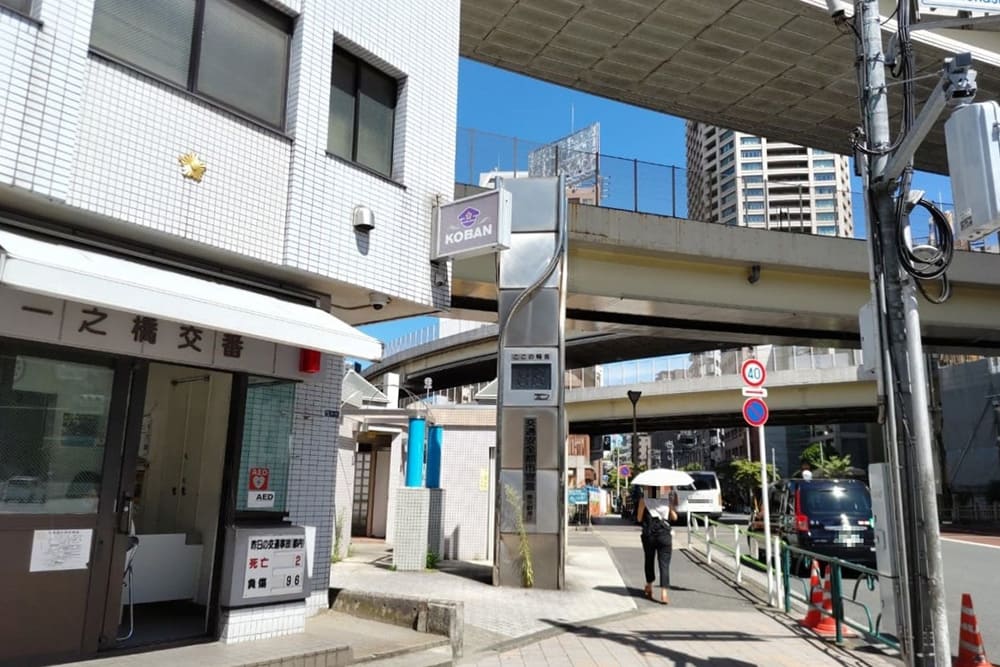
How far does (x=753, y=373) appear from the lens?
11117 mm

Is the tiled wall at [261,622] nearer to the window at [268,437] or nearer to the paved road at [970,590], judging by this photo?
the window at [268,437]

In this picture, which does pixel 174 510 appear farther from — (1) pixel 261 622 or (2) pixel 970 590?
(2) pixel 970 590

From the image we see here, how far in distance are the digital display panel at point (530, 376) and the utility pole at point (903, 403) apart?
21.6 ft

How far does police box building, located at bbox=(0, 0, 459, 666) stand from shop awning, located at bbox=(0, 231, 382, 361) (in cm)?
2

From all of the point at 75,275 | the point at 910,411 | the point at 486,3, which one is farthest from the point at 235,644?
the point at 486,3

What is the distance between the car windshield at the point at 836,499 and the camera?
46.3 feet

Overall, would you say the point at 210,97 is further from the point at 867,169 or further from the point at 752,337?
the point at 752,337

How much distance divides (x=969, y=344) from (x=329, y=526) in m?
22.1

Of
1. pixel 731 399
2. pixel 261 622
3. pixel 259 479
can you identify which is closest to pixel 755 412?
pixel 259 479

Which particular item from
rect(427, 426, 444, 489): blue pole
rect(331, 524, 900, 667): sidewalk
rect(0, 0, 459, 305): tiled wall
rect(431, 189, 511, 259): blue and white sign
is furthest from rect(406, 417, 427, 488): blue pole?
rect(431, 189, 511, 259): blue and white sign

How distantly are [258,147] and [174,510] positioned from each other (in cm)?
442

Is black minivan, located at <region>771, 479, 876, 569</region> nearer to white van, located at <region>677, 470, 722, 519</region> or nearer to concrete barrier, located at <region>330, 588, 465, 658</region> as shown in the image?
concrete barrier, located at <region>330, 588, 465, 658</region>

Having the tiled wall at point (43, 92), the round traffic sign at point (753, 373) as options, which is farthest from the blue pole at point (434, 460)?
the tiled wall at point (43, 92)

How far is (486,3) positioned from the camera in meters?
17.8
